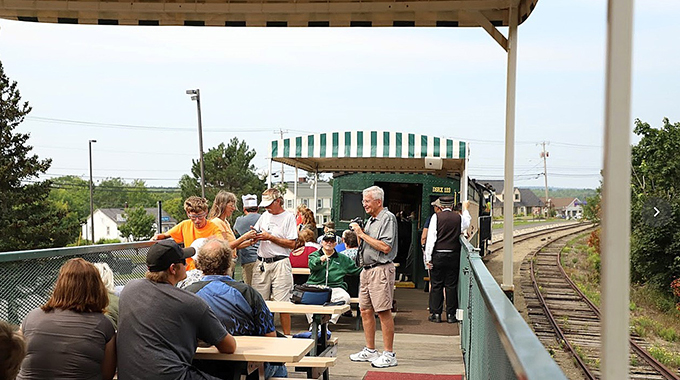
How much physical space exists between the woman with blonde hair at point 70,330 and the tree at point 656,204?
85.2ft

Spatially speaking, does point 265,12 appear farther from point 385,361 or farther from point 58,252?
point 385,361

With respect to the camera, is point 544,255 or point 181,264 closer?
point 181,264

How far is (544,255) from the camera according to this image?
1633 inches

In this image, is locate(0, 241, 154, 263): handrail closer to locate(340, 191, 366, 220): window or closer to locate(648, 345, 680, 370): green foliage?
locate(340, 191, 366, 220): window

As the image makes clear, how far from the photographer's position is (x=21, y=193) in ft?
158

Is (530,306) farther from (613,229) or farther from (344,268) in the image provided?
(613,229)

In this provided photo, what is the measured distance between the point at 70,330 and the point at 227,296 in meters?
1.10

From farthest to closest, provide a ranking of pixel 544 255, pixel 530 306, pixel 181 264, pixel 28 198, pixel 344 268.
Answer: pixel 28 198 < pixel 544 255 < pixel 530 306 < pixel 344 268 < pixel 181 264

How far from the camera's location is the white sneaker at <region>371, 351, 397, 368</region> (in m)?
7.74

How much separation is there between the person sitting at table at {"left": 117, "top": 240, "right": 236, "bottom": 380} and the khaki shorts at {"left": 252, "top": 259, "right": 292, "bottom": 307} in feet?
12.6

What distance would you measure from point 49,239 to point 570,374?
4230cm

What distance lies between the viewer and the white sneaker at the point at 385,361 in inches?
305

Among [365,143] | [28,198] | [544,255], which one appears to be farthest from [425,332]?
[28,198]

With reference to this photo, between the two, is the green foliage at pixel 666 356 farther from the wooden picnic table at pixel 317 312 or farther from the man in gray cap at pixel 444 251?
the wooden picnic table at pixel 317 312
